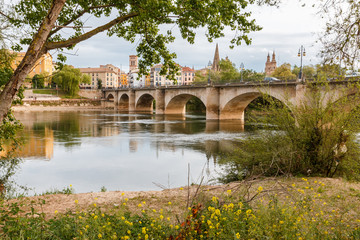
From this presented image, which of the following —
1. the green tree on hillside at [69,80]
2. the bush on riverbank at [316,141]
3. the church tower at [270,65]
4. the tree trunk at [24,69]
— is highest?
the church tower at [270,65]

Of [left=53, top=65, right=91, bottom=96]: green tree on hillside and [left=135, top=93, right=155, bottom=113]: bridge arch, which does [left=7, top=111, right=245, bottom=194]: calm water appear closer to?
[left=135, top=93, right=155, bottom=113]: bridge arch

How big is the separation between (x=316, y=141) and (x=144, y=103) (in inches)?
2407

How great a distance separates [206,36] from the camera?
22.4 ft

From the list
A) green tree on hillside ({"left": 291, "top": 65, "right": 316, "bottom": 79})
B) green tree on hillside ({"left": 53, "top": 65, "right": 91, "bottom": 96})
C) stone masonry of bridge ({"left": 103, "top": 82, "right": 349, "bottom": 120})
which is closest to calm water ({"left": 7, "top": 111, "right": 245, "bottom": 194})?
stone masonry of bridge ({"left": 103, "top": 82, "right": 349, "bottom": 120})

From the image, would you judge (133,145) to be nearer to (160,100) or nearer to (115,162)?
(115,162)

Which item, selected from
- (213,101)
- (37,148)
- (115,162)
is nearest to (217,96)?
(213,101)

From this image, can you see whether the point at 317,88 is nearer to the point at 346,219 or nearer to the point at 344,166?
the point at 344,166

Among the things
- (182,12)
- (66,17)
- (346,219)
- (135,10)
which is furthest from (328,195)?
(66,17)

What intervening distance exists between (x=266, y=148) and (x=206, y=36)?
358 cm

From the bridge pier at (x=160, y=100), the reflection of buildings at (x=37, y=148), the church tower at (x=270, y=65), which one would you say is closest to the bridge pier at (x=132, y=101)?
the bridge pier at (x=160, y=100)

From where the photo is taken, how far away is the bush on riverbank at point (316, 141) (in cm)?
756

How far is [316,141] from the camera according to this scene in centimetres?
778

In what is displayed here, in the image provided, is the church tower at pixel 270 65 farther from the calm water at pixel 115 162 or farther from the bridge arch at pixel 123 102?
the calm water at pixel 115 162

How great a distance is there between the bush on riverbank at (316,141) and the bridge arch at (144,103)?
55.4 m
